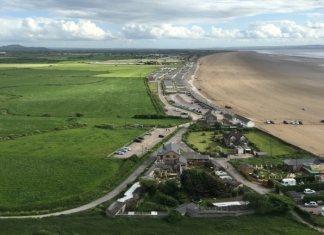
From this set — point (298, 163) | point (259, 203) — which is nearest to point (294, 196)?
point (259, 203)

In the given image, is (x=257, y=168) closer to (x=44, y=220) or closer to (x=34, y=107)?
(x=44, y=220)

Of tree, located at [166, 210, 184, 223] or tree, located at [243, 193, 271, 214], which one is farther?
tree, located at [243, 193, 271, 214]

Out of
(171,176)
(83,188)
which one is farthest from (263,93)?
(83,188)

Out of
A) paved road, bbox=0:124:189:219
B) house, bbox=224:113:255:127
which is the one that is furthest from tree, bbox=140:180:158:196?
house, bbox=224:113:255:127

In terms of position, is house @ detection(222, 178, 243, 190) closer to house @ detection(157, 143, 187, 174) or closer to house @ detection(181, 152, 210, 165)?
house @ detection(157, 143, 187, 174)

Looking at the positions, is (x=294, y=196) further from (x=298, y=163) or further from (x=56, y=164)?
(x=56, y=164)

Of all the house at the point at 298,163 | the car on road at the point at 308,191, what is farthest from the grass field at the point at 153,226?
the house at the point at 298,163

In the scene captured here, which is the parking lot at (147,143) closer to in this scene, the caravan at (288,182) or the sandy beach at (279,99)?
the sandy beach at (279,99)

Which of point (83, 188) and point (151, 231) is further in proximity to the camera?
point (83, 188)
